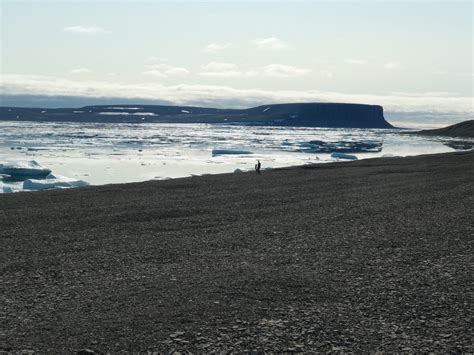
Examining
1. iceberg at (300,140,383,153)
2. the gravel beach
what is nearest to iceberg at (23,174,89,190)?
the gravel beach

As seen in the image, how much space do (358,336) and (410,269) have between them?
8.58 ft

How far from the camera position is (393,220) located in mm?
11469

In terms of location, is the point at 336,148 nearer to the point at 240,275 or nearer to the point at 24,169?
the point at 24,169

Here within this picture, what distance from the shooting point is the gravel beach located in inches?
210

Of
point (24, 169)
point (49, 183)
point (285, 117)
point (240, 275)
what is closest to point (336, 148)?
point (24, 169)

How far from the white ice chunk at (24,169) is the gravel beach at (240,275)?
1045 cm

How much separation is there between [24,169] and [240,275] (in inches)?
795

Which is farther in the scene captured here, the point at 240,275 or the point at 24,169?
the point at 24,169

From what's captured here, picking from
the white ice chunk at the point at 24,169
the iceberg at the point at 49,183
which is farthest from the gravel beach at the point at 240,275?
the white ice chunk at the point at 24,169

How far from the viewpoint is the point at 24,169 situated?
2520 cm

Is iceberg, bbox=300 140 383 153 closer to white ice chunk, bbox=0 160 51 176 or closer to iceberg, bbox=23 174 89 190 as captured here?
white ice chunk, bbox=0 160 51 176

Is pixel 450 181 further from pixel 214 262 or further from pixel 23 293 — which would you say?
pixel 23 293

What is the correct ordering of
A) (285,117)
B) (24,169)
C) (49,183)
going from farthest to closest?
(285,117) → (24,169) → (49,183)

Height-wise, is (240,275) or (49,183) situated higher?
(240,275)
